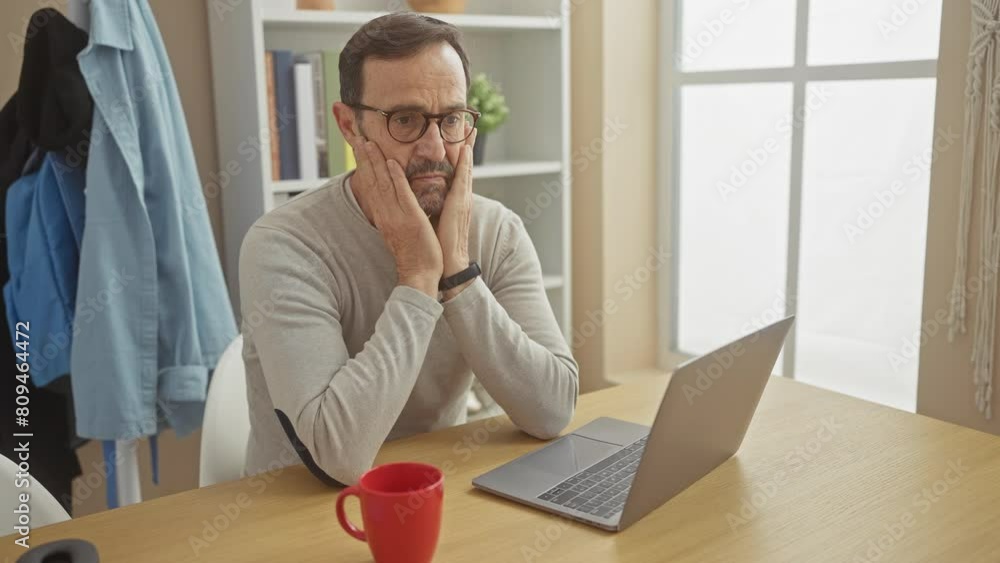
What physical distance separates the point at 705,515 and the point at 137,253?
1361 millimetres

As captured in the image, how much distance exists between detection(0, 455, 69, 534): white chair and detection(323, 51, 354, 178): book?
1308 millimetres

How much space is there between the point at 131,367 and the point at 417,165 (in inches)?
34.6

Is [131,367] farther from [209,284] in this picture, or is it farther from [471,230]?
Answer: [471,230]

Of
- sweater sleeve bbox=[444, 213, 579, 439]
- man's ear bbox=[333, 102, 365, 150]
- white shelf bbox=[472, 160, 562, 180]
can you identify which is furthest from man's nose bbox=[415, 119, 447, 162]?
white shelf bbox=[472, 160, 562, 180]

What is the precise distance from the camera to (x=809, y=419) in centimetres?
148

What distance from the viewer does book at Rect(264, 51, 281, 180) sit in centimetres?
230

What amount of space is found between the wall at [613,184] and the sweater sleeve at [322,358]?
5.32ft

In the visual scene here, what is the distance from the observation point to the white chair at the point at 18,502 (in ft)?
3.92

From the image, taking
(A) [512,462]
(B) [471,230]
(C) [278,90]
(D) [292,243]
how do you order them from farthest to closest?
1. (C) [278,90]
2. (B) [471,230]
3. (D) [292,243]
4. (A) [512,462]

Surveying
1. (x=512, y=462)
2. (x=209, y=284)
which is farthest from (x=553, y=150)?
(x=512, y=462)

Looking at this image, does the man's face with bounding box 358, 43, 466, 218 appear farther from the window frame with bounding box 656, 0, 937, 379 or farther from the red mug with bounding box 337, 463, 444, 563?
the window frame with bounding box 656, 0, 937, 379

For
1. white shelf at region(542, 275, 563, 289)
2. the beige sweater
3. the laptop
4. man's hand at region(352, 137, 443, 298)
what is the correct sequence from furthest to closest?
white shelf at region(542, 275, 563, 289) < man's hand at region(352, 137, 443, 298) < the beige sweater < the laptop

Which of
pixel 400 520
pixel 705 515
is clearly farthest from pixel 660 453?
pixel 400 520

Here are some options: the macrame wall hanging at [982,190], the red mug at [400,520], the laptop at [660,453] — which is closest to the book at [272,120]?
the laptop at [660,453]
